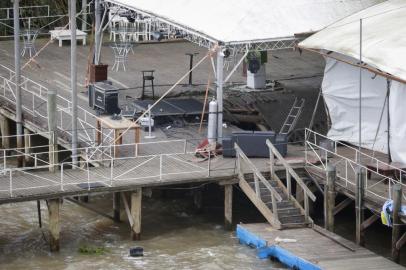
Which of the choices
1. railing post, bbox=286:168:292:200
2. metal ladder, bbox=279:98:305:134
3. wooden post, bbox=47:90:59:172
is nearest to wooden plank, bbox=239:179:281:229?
railing post, bbox=286:168:292:200

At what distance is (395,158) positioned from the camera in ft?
125

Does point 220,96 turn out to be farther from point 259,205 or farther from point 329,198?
point 329,198

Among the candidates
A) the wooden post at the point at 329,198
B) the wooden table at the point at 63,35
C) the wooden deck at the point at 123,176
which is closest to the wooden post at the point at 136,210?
the wooden deck at the point at 123,176

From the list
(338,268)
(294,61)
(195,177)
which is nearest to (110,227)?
(195,177)

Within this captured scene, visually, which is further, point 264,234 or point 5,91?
point 5,91

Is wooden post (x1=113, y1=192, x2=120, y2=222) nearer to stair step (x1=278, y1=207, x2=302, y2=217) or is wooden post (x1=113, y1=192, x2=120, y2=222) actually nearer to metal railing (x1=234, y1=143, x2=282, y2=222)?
metal railing (x1=234, y1=143, x2=282, y2=222)

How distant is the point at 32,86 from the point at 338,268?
1785 cm

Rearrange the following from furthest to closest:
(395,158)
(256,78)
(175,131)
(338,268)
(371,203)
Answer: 1. (256,78)
2. (175,131)
3. (395,158)
4. (371,203)
5. (338,268)

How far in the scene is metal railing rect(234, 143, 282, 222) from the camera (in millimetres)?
36875

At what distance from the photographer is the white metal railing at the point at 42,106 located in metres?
42.0

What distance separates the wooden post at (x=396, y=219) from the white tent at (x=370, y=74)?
3.62 metres

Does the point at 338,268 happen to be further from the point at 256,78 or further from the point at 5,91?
the point at 5,91

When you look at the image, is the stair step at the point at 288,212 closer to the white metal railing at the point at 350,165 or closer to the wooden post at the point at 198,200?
the white metal railing at the point at 350,165

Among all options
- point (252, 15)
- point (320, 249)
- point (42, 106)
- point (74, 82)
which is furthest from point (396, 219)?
point (42, 106)
